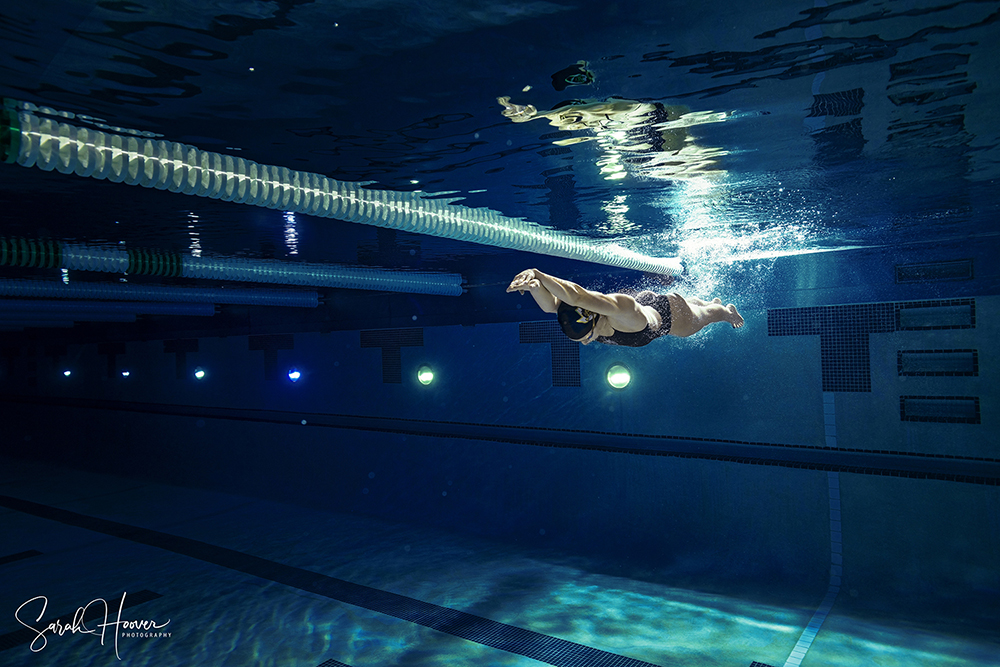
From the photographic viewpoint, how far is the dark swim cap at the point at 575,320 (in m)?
4.32

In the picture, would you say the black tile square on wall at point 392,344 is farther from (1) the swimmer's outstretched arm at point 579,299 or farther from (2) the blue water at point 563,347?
(1) the swimmer's outstretched arm at point 579,299

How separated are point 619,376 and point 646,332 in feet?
11.6

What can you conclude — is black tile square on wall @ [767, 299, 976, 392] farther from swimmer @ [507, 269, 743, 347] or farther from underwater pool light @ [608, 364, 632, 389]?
underwater pool light @ [608, 364, 632, 389]

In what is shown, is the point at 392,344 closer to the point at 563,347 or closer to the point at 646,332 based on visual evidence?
the point at 563,347

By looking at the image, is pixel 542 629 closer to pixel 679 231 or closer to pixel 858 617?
pixel 858 617

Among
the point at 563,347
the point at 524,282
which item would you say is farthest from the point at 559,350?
the point at 524,282

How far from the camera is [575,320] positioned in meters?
4.37

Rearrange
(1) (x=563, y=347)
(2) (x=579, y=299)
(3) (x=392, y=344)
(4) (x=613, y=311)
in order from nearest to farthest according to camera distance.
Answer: (2) (x=579, y=299) → (4) (x=613, y=311) → (1) (x=563, y=347) → (3) (x=392, y=344)

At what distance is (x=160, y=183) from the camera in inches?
126

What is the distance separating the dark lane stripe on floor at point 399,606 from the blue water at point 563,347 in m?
0.11

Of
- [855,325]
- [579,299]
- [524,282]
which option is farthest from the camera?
[855,325]

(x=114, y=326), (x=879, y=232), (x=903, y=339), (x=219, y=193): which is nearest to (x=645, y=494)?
(x=903, y=339)

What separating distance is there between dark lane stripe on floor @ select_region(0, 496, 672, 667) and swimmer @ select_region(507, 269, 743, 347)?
2829 millimetres

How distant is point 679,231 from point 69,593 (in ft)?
26.2
